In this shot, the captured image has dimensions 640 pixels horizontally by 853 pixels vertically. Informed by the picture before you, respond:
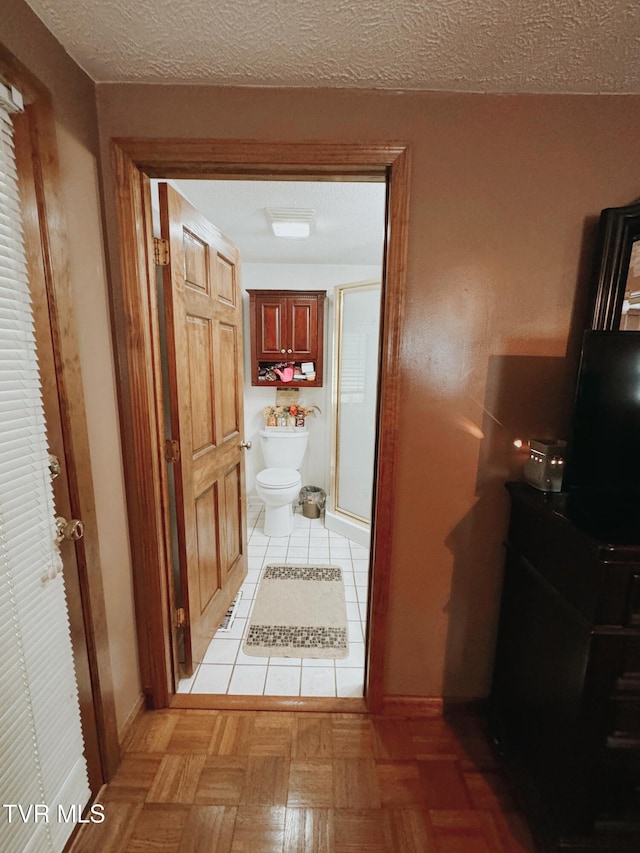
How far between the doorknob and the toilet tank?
2.14 m

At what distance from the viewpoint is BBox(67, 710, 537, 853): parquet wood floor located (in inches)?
40.7

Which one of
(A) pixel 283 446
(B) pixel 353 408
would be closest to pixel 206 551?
(A) pixel 283 446

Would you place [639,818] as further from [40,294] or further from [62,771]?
[40,294]

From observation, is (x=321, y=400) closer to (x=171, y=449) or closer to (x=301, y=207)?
(x=301, y=207)

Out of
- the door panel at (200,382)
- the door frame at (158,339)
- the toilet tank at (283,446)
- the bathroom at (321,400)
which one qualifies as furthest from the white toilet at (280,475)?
the door frame at (158,339)

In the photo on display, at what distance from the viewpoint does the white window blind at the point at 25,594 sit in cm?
79

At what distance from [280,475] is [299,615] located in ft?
3.72

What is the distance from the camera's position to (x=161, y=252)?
1.27 metres

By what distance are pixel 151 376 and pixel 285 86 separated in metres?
1.00

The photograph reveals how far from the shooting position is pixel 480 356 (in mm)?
1223

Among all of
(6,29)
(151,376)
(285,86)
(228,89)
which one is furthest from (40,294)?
(285,86)

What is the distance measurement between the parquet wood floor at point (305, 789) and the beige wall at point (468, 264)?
16.6 inches

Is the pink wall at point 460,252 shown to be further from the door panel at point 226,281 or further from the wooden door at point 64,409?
the door panel at point 226,281

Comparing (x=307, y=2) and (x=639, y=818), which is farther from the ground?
(x=307, y=2)
